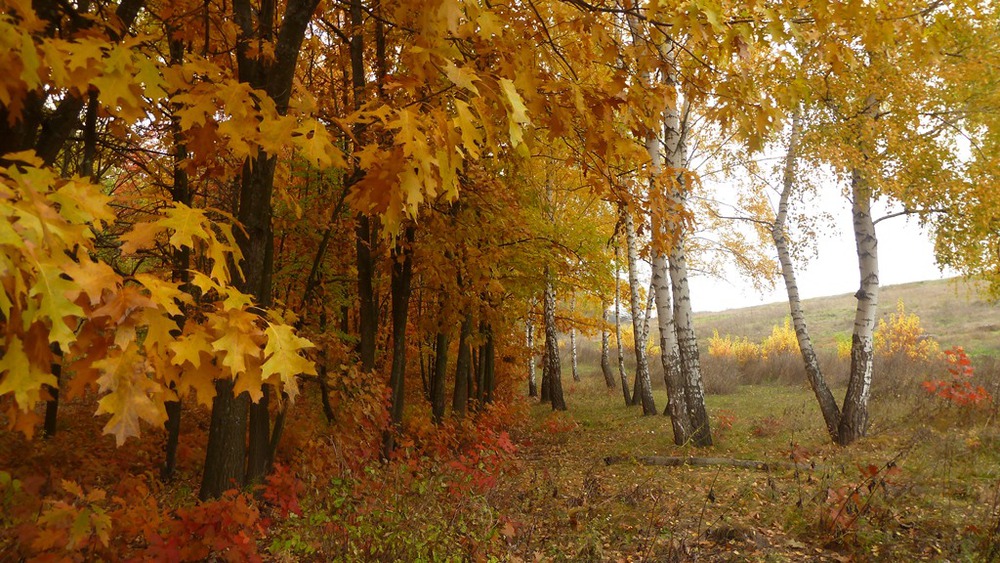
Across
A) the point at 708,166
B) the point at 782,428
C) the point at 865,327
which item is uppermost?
the point at 708,166

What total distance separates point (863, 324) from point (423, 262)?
695 centimetres

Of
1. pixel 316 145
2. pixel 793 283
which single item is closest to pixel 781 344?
pixel 793 283

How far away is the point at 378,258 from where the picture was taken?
28.7ft

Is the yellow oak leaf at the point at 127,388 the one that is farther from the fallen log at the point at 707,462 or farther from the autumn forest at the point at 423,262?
the fallen log at the point at 707,462

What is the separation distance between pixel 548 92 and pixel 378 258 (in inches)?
215

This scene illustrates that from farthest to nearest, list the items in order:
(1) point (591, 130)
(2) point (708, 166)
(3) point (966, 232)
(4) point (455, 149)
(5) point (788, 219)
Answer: (2) point (708, 166) → (5) point (788, 219) → (3) point (966, 232) → (1) point (591, 130) → (4) point (455, 149)

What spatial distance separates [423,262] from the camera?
342 inches

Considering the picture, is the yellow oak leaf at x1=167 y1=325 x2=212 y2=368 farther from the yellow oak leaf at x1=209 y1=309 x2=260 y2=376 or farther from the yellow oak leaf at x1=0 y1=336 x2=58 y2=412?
the yellow oak leaf at x1=0 y1=336 x2=58 y2=412

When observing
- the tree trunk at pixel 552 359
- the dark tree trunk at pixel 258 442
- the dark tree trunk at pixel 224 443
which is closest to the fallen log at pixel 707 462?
the dark tree trunk at pixel 258 442

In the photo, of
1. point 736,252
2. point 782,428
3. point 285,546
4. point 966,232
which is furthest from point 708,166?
point 285,546

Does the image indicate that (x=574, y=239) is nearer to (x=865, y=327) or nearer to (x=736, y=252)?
(x=865, y=327)

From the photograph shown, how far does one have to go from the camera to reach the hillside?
90.0 feet

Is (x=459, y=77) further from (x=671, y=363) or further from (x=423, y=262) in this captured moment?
(x=671, y=363)

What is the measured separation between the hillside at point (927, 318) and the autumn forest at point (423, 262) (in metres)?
15.8
